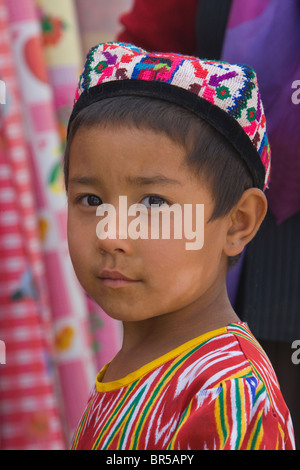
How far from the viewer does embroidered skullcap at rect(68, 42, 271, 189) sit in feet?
3.12

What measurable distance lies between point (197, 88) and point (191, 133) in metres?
0.06

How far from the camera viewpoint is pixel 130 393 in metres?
0.96

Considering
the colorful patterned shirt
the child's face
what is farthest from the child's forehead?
the colorful patterned shirt

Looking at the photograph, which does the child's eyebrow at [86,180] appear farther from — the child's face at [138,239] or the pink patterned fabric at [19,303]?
the pink patterned fabric at [19,303]

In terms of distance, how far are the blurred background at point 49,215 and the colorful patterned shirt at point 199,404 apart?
0.54m

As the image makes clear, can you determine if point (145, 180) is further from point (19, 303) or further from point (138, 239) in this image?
point (19, 303)

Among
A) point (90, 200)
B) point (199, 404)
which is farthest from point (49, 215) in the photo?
point (199, 404)

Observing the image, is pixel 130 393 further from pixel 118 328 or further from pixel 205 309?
pixel 118 328

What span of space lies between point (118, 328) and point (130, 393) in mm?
1454

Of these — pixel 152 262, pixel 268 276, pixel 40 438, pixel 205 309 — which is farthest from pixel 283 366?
pixel 40 438

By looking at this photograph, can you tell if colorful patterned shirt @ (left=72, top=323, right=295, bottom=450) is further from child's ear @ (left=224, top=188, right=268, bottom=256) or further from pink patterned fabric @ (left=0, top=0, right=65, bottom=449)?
pink patterned fabric @ (left=0, top=0, right=65, bottom=449)

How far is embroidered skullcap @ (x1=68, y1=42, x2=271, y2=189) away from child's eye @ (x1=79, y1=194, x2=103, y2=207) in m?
0.13

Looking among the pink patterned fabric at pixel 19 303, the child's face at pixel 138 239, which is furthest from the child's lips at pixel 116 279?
the pink patterned fabric at pixel 19 303

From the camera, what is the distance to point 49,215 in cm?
219
